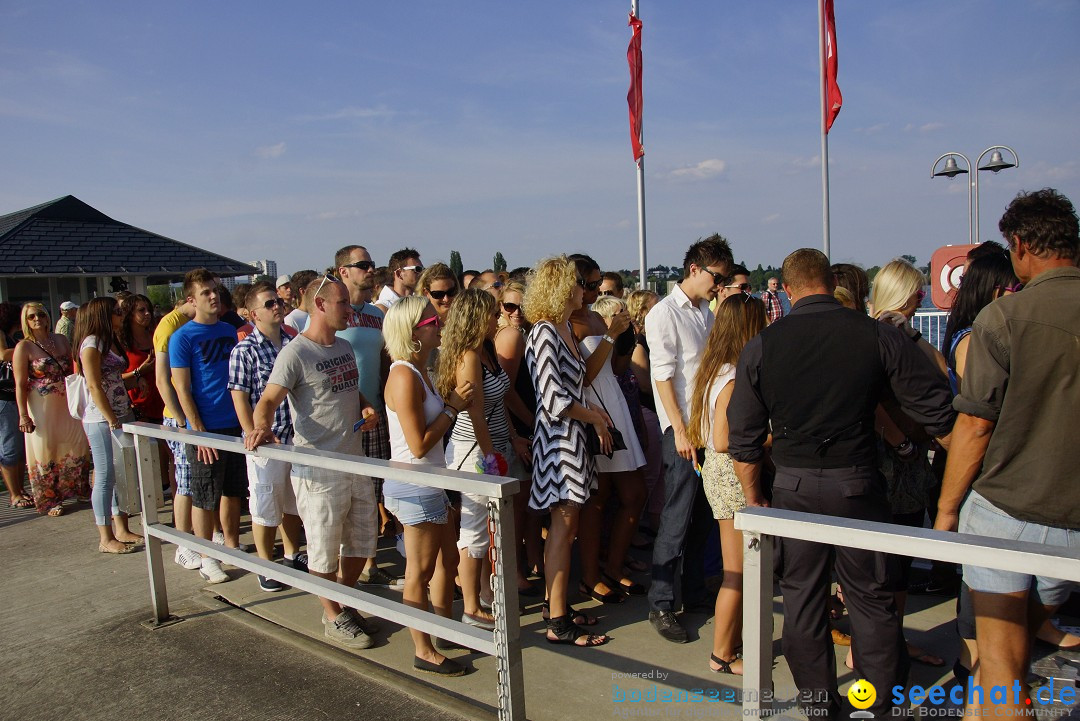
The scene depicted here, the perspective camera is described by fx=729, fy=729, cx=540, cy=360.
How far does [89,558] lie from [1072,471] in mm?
6006

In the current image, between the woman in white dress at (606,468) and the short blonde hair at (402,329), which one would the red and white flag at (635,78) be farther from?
the short blonde hair at (402,329)

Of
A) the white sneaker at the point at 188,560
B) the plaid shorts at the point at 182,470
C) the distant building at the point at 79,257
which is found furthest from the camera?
the distant building at the point at 79,257

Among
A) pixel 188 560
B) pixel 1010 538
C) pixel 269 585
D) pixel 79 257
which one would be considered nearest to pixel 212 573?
pixel 188 560

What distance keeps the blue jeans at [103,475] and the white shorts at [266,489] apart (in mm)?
1729

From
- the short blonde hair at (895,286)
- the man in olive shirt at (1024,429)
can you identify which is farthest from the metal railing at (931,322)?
the man in olive shirt at (1024,429)

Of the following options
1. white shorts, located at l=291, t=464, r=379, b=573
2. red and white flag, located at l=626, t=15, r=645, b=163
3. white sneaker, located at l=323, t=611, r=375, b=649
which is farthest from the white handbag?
red and white flag, located at l=626, t=15, r=645, b=163

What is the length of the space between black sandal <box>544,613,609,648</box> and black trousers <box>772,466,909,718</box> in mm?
1154

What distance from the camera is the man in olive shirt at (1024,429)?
2271 millimetres

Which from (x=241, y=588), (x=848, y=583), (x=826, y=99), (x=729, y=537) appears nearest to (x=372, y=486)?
(x=241, y=588)

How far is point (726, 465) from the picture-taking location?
11.2ft

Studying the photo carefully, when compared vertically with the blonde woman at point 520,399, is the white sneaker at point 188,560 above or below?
below

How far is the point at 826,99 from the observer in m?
11.5

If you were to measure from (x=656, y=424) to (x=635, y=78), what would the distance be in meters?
8.54

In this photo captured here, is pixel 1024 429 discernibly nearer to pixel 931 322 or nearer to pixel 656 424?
pixel 656 424
